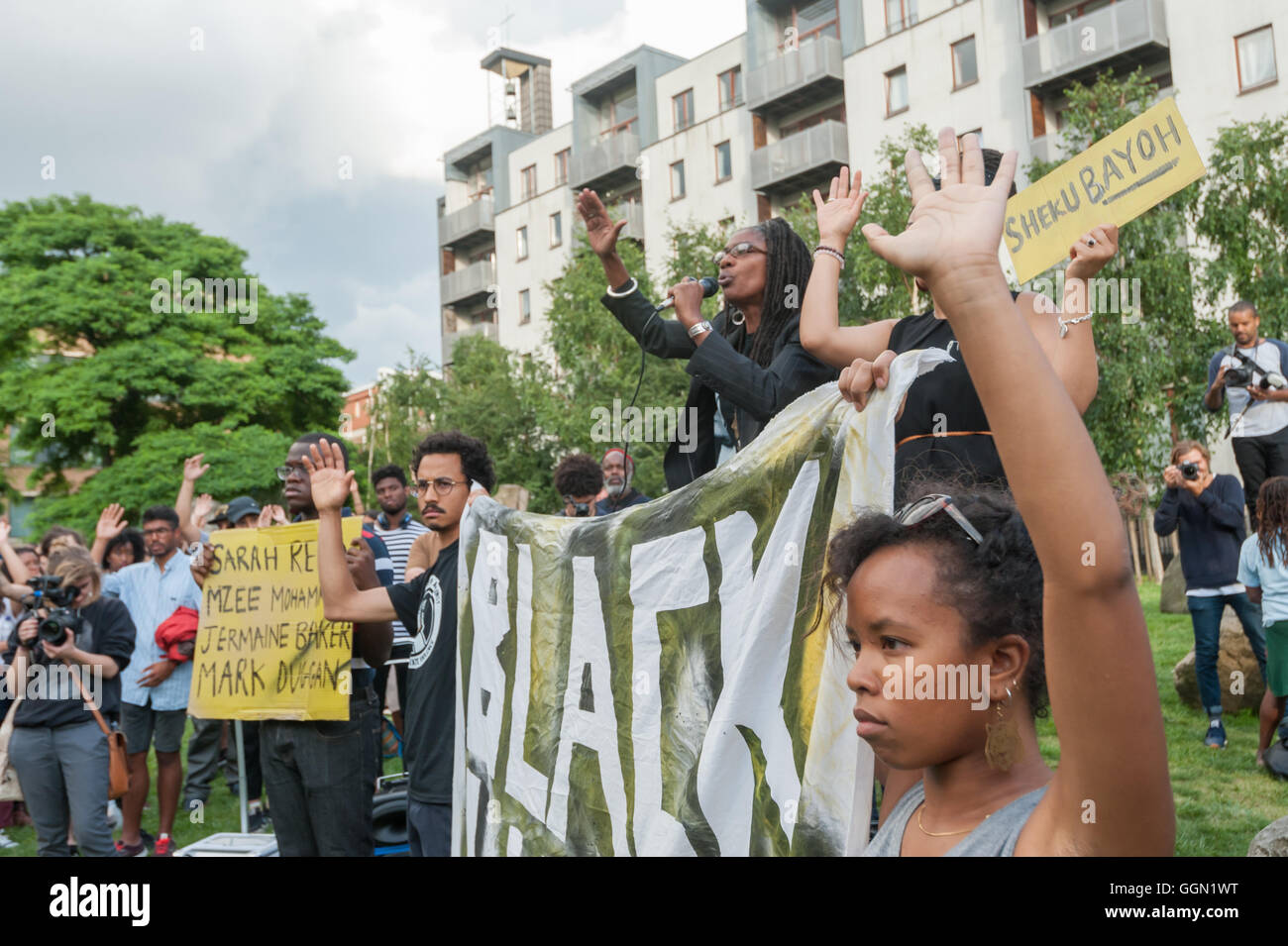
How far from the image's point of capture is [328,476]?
182 inches

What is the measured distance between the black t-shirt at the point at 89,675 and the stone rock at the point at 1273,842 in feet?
18.3

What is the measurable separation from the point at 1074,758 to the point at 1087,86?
87.9 feet

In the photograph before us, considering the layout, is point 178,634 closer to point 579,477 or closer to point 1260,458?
point 579,477

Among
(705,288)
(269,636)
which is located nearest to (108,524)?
(269,636)

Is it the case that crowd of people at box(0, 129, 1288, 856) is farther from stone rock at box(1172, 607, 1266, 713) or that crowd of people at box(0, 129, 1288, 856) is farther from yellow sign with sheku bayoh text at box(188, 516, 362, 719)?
stone rock at box(1172, 607, 1266, 713)

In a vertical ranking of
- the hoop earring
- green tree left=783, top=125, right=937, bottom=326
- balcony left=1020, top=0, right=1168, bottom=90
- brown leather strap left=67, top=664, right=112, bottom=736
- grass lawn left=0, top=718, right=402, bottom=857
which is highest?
balcony left=1020, top=0, right=1168, bottom=90

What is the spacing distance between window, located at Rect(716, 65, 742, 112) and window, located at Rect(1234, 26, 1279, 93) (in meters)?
14.5

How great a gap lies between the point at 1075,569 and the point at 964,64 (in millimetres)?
28367

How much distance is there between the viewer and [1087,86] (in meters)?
24.9

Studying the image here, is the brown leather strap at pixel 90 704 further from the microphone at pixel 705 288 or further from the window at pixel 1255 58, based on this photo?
the window at pixel 1255 58

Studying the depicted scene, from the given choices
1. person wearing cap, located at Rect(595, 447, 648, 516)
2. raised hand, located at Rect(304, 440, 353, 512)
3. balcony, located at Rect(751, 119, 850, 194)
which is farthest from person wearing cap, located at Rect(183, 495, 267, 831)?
balcony, located at Rect(751, 119, 850, 194)

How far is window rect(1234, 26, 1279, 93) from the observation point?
2152cm

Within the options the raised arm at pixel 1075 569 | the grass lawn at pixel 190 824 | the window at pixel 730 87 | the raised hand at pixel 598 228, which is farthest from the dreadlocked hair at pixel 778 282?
the window at pixel 730 87
